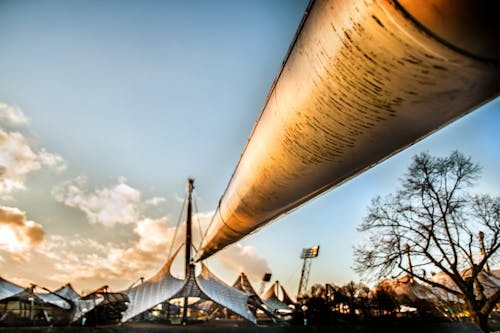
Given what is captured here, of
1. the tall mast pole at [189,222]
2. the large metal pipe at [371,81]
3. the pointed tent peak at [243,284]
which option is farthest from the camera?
the pointed tent peak at [243,284]

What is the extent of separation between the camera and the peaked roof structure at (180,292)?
1763 centimetres

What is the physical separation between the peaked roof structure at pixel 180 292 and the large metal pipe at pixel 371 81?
630 inches

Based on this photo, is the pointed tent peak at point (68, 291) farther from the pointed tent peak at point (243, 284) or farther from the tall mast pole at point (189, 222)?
the tall mast pole at point (189, 222)

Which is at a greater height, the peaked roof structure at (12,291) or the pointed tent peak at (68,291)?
the pointed tent peak at (68,291)

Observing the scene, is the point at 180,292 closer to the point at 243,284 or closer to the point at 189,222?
the point at 189,222

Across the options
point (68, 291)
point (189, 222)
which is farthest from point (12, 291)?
point (189, 222)

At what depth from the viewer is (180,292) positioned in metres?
17.7

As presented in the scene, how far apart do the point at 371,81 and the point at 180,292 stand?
745 inches

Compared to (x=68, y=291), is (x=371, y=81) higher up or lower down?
lower down

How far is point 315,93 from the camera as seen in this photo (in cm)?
104

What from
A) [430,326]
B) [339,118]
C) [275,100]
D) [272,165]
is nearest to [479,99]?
[339,118]

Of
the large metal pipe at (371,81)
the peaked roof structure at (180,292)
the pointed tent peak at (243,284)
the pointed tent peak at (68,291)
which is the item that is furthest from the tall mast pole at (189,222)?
the pointed tent peak at (68,291)

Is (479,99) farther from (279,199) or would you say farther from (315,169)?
(279,199)

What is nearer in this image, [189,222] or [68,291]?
[189,222]
